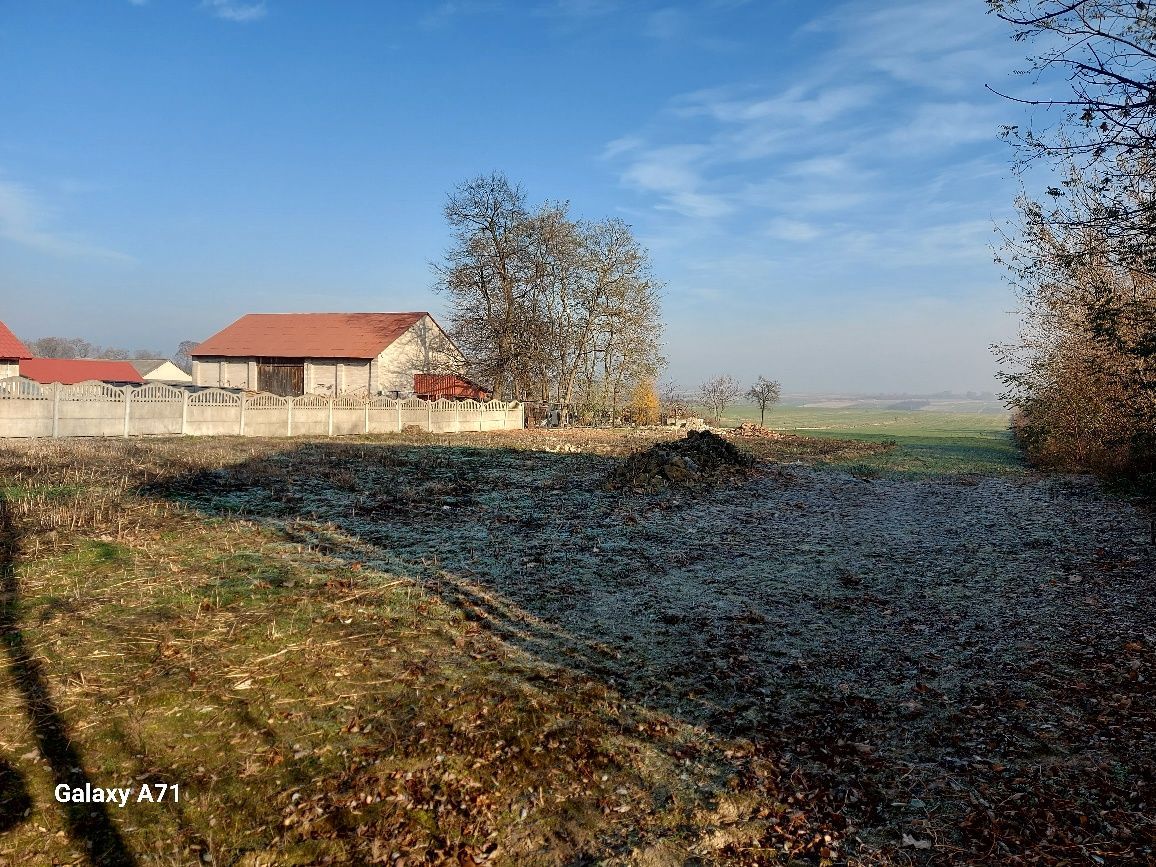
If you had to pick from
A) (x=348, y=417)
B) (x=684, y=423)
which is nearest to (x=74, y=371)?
(x=348, y=417)

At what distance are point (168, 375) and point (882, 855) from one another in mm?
86418

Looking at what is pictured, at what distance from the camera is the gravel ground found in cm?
385

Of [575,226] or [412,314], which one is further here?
[412,314]

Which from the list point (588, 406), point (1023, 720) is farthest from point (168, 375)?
point (1023, 720)

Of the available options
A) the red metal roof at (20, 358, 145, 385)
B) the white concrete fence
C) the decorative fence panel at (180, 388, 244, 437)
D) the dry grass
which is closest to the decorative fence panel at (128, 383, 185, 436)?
the white concrete fence

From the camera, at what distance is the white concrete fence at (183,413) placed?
20.3 metres

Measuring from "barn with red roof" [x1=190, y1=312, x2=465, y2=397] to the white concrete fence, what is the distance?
1070 cm

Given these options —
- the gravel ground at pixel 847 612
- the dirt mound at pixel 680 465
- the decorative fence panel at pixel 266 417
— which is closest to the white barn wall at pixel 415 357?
the decorative fence panel at pixel 266 417

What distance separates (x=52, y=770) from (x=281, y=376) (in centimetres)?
4000

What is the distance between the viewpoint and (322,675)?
15.8 feet

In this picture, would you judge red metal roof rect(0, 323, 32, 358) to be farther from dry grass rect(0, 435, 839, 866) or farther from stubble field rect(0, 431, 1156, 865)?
dry grass rect(0, 435, 839, 866)

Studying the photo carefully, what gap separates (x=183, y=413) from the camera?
75.6 feet

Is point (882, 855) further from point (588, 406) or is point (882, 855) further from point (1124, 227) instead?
point (588, 406)

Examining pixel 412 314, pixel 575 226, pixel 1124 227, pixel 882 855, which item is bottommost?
pixel 882 855
